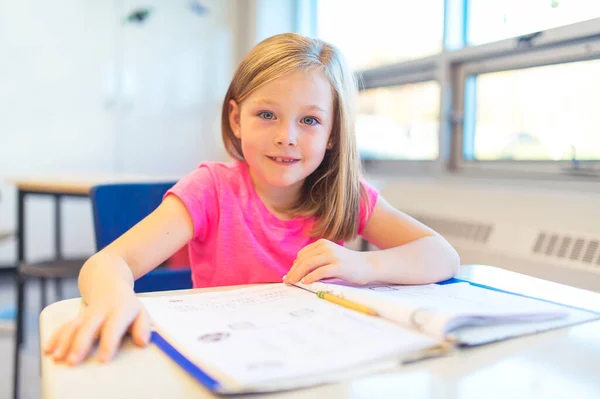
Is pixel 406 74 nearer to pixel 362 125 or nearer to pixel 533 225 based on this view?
pixel 362 125

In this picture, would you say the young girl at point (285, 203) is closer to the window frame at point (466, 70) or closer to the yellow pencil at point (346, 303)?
the yellow pencil at point (346, 303)

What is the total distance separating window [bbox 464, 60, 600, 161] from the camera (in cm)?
175

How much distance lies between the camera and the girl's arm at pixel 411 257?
801 mm

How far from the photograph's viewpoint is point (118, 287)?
0.62 m

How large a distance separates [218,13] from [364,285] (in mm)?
3348

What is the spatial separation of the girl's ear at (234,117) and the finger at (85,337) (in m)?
0.63

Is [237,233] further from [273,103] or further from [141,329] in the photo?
[141,329]

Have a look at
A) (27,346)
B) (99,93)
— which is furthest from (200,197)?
(99,93)

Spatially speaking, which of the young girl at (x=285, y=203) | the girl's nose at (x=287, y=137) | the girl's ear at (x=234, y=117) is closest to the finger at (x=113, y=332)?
the young girl at (x=285, y=203)

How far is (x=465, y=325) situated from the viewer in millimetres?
565

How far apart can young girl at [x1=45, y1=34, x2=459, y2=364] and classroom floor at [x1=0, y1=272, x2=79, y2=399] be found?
1.22 m

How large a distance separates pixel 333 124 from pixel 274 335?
626 millimetres

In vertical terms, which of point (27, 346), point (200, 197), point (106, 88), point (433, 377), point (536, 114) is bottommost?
point (27, 346)

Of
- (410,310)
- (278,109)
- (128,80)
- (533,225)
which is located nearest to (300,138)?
(278,109)
